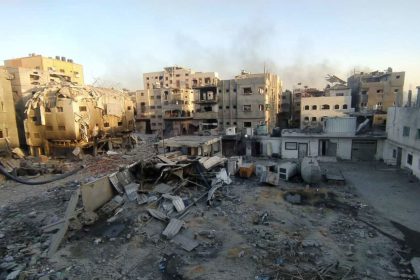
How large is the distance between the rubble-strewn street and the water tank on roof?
8.94 metres

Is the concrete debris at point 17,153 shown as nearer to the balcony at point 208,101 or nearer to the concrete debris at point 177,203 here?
the concrete debris at point 177,203

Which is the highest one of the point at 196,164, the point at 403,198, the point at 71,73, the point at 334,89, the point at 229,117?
the point at 71,73

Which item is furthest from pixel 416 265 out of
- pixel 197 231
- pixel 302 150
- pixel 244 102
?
pixel 244 102

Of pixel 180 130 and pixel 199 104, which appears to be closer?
pixel 199 104

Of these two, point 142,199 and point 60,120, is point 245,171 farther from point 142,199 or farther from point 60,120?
point 60,120

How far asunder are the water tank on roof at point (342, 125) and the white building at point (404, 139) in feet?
10.7

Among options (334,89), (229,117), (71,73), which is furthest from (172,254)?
(71,73)

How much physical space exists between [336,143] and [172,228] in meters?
22.0

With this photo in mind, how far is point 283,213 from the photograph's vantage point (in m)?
13.9

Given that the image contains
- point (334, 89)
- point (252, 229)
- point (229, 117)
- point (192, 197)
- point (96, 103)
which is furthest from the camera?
point (334, 89)

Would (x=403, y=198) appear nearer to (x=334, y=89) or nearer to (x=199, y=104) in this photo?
(x=199, y=104)

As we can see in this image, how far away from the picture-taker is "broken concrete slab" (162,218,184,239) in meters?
11.3

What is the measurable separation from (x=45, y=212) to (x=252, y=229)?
39.4 ft

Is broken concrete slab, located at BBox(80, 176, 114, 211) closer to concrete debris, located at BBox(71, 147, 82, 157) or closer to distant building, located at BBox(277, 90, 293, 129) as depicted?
concrete debris, located at BBox(71, 147, 82, 157)
